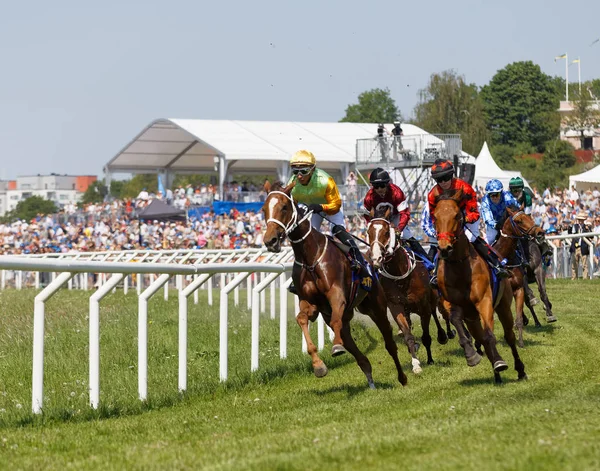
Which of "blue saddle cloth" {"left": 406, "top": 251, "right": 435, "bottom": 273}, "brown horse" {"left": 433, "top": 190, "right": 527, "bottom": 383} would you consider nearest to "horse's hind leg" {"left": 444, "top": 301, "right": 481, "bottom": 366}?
"brown horse" {"left": 433, "top": 190, "right": 527, "bottom": 383}

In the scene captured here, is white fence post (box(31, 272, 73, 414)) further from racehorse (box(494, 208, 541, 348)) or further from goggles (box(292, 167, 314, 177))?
racehorse (box(494, 208, 541, 348))

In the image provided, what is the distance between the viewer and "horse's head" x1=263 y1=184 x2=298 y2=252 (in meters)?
8.73

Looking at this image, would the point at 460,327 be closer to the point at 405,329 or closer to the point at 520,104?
the point at 405,329

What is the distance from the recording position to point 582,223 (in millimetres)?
23859

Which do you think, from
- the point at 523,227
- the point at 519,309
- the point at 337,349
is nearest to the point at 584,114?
the point at 519,309

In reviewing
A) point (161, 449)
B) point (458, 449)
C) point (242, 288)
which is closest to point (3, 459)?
point (161, 449)

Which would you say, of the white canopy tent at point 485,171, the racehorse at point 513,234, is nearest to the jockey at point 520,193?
the racehorse at point 513,234

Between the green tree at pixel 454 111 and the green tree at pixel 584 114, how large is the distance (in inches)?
419

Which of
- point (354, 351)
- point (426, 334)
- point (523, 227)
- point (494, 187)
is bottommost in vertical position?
point (426, 334)

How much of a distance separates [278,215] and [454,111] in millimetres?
64592

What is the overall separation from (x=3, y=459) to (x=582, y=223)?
19.5m

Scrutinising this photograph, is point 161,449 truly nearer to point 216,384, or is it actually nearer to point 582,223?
point 216,384

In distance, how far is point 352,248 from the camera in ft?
32.0

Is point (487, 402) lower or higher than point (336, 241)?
lower
